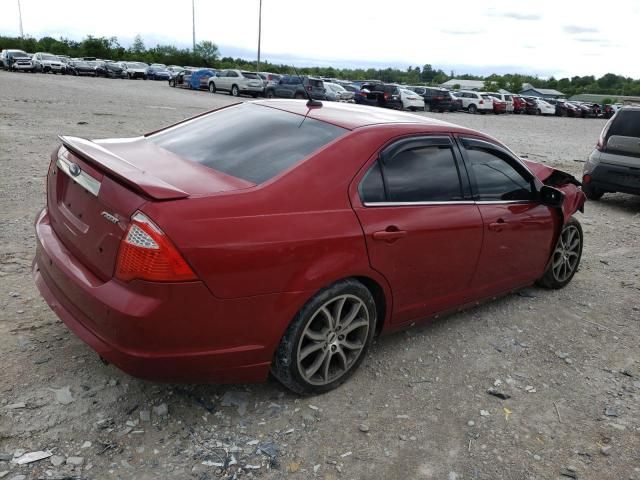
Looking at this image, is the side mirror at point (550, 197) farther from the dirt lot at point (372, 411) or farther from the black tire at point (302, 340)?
the black tire at point (302, 340)

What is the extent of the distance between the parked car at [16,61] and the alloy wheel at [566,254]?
47576 mm

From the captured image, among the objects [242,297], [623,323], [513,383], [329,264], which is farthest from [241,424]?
[623,323]

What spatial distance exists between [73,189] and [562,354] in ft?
11.3

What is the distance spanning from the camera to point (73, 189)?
3.02m

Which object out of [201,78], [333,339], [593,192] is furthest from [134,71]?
[333,339]

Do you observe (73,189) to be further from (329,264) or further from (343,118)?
(343,118)

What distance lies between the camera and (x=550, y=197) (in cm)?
449

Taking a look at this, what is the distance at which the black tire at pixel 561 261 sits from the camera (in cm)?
514

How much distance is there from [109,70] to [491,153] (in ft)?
167

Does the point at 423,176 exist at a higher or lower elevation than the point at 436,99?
higher

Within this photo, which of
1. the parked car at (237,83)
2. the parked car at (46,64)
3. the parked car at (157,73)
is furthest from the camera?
the parked car at (157,73)

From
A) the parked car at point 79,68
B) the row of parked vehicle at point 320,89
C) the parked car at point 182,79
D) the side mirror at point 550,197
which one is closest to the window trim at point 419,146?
the side mirror at point 550,197

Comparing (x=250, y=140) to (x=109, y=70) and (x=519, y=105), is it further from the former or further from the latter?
(x=109, y=70)

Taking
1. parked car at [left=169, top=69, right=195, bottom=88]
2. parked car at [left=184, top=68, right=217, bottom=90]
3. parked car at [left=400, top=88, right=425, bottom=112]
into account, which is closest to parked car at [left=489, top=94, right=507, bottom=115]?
parked car at [left=400, top=88, right=425, bottom=112]
